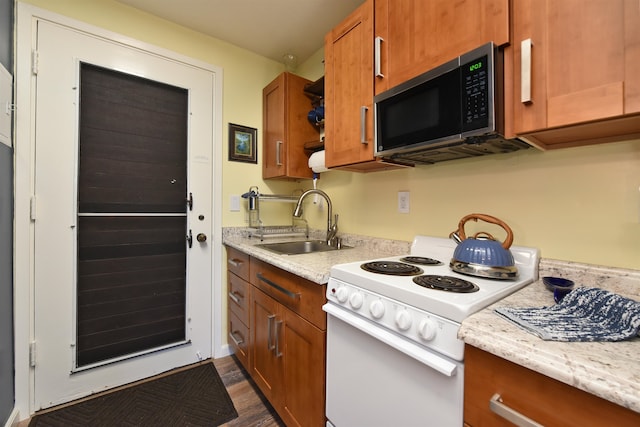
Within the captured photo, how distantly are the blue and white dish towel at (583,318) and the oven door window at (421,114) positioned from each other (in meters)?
0.61

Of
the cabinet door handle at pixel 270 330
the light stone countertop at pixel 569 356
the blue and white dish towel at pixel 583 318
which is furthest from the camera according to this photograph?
the cabinet door handle at pixel 270 330

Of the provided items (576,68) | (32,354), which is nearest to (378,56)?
(576,68)

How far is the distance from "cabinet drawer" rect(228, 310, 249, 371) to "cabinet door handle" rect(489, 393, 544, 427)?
145cm

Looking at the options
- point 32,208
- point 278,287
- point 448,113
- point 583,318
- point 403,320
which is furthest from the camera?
point 32,208

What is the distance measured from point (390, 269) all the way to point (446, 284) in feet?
0.76

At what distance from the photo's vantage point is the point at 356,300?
0.90 m

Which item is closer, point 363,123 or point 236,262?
point 363,123

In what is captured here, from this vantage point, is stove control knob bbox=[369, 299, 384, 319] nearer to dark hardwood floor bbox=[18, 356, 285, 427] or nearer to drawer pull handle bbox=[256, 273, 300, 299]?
drawer pull handle bbox=[256, 273, 300, 299]

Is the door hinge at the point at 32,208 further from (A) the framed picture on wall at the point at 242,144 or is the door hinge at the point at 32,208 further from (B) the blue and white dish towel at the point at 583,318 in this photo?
(B) the blue and white dish towel at the point at 583,318

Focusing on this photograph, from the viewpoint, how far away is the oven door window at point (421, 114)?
3.13ft

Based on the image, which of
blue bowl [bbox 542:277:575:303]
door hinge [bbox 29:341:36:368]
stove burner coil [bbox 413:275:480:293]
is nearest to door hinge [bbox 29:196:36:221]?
door hinge [bbox 29:341:36:368]

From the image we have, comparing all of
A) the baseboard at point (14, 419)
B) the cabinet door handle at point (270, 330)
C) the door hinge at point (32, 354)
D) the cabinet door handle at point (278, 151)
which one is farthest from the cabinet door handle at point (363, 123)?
the baseboard at point (14, 419)

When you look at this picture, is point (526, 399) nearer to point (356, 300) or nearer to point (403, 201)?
point (356, 300)

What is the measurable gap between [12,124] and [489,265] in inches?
93.5
